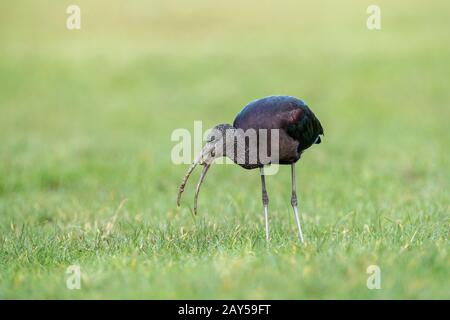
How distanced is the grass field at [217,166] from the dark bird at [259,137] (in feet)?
2.23

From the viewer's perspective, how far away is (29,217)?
832 centimetres

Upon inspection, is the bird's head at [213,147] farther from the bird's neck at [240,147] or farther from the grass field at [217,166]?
the grass field at [217,166]

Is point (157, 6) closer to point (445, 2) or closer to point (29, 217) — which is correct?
point (445, 2)

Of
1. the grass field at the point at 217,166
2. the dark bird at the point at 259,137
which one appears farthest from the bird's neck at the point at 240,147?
the grass field at the point at 217,166

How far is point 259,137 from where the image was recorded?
244 inches

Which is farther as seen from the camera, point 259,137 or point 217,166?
point 217,166

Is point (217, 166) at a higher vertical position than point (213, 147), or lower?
lower

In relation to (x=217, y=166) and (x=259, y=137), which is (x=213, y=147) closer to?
(x=259, y=137)

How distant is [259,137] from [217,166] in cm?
553

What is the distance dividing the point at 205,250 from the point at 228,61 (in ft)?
48.7

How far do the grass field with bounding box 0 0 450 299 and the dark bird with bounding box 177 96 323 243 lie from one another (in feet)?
2.23

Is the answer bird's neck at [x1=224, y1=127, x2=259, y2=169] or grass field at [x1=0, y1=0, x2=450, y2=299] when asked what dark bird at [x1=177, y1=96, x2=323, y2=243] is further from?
grass field at [x1=0, y1=0, x2=450, y2=299]

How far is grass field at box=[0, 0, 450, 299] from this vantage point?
16.5 feet

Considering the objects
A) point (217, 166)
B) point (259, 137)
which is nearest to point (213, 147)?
point (259, 137)
